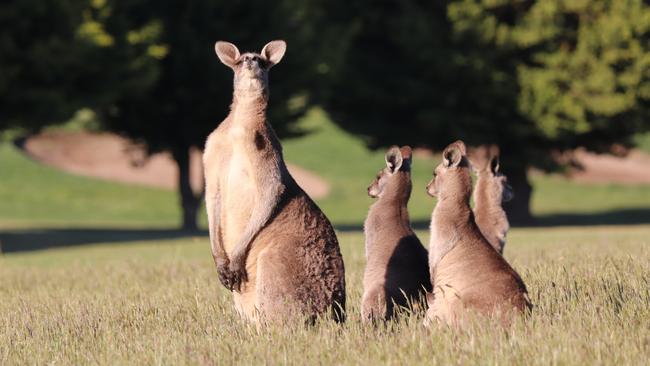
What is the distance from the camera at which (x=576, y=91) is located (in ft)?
96.2

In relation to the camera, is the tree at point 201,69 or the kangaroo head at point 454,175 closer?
the kangaroo head at point 454,175

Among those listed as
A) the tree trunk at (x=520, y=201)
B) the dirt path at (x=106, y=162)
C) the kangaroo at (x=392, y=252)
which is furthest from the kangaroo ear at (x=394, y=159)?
the dirt path at (x=106, y=162)

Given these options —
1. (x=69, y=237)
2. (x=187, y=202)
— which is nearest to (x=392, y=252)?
(x=69, y=237)

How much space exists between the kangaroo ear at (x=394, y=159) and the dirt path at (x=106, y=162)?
36443 millimetres

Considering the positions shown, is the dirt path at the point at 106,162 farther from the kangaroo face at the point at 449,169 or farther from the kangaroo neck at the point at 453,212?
the kangaroo neck at the point at 453,212

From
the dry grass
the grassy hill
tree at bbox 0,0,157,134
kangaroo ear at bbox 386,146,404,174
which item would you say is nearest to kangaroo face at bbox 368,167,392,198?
kangaroo ear at bbox 386,146,404,174

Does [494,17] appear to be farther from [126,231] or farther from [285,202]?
[285,202]

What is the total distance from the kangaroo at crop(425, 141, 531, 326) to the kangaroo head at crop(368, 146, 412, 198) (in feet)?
1.25

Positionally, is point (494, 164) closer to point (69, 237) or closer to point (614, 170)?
point (69, 237)

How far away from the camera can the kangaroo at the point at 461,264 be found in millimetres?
7263

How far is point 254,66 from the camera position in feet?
25.7

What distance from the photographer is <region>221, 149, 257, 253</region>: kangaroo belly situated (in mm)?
7758

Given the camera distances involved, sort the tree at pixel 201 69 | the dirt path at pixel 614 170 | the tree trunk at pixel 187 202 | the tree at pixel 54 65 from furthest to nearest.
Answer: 1. the dirt path at pixel 614 170
2. the tree trunk at pixel 187 202
3. the tree at pixel 201 69
4. the tree at pixel 54 65

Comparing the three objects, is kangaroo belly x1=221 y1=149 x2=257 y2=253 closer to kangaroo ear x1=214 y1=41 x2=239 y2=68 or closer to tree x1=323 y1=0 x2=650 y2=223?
kangaroo ear x1=214 y1=41 x2=239 y2=68
